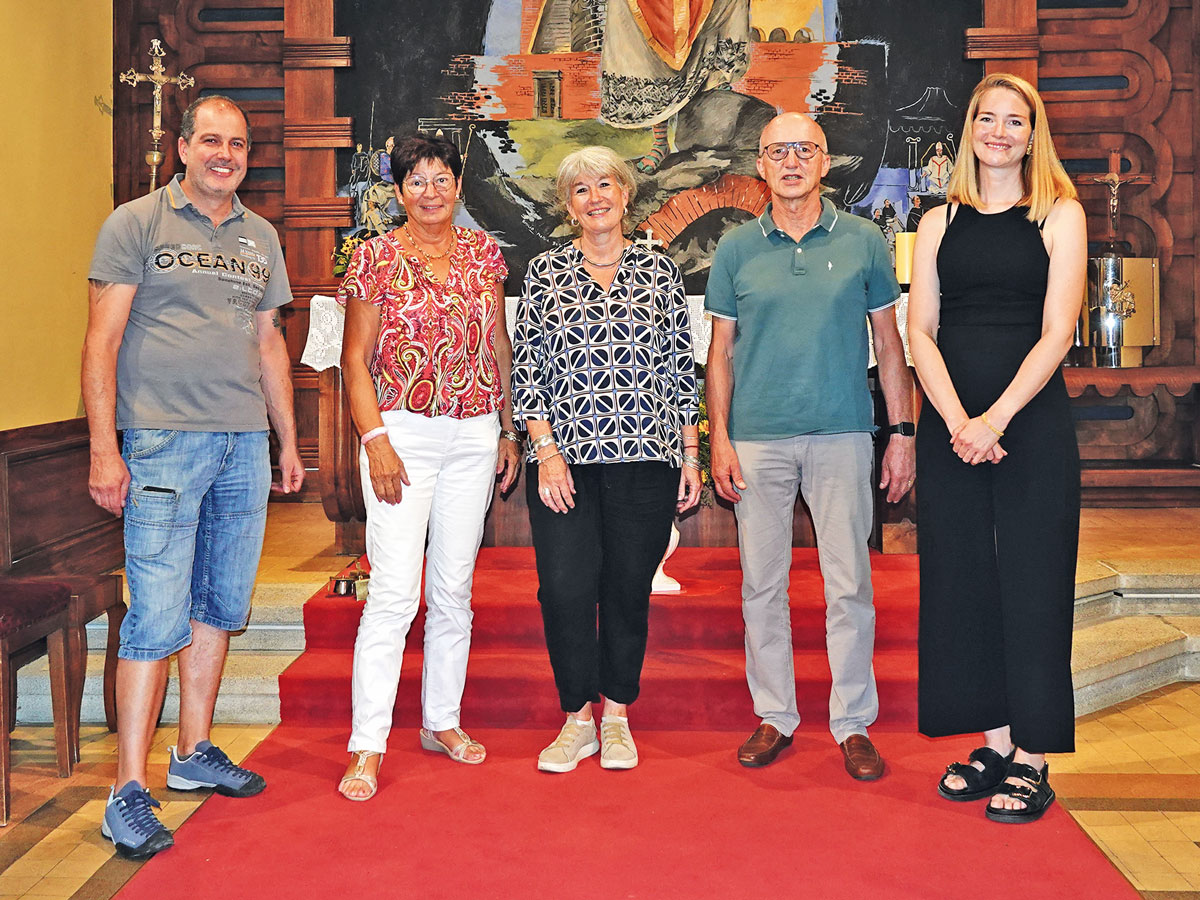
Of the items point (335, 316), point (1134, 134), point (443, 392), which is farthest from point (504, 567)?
point (1134, 134)

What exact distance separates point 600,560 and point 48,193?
3.33 meters

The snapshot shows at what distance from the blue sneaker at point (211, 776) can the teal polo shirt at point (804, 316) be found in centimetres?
154

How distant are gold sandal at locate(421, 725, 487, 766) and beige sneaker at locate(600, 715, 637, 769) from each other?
34 cm

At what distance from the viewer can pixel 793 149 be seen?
275 centimetres

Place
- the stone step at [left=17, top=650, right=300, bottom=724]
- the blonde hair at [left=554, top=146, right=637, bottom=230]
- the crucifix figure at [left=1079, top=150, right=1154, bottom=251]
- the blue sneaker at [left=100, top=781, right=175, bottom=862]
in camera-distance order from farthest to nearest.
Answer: the crucifix figure at [left=1079, top=150, right=1154, bottom=251], the stone step at [left=17, top=650, right=300, bottom=724], the blonde hair at [left=554, top=146, right=637, bottom=230], the blue sneaker at [left=100, top=781, right=175, bottom=862]

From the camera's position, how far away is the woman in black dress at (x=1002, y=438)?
98.8 inches

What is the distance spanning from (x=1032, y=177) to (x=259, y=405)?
1.93 metres

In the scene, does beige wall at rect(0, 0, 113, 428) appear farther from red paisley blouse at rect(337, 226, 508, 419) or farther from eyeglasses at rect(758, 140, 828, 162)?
eyeglasses at rect(758, 140, 828, 162)

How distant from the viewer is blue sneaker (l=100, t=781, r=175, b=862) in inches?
95.7

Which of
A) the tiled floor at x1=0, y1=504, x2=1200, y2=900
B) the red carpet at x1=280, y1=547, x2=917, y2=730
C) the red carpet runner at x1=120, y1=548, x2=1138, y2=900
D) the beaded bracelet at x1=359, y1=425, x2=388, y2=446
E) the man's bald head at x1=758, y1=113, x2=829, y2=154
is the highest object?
the man's bald head at x1=758, y1=113, x2=829, y2=154

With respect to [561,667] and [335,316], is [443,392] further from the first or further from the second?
[335,316]

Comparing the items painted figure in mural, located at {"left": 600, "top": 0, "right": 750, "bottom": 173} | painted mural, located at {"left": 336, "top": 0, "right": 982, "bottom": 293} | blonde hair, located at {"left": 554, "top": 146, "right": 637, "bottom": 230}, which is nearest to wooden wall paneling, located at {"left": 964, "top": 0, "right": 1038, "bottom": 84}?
painted mural, located at {"left": 336, "top": 0, "right": 982, "bottom": 293}

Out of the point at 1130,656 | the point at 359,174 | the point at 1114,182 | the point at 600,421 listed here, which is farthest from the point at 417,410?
the point at 1114,182

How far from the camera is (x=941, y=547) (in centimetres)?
265
